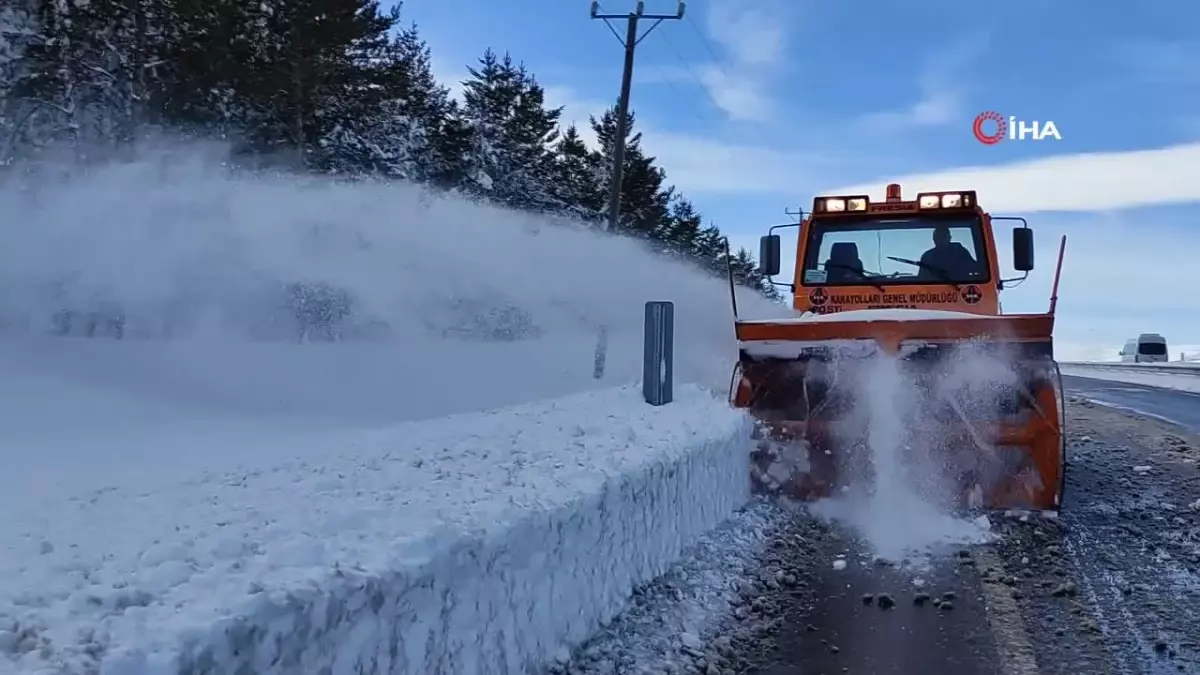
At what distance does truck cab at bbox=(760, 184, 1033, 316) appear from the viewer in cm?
817

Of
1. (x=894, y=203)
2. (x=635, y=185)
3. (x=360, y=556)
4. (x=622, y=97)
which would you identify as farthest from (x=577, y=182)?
(x=360, y=556)

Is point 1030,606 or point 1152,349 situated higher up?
point 1030,606

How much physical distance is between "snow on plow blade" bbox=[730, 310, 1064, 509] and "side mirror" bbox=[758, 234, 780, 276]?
148 centimetres

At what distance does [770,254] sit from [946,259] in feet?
5.07

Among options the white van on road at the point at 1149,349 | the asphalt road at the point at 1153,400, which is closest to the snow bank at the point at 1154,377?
the asphalt road at the point at 1153,400

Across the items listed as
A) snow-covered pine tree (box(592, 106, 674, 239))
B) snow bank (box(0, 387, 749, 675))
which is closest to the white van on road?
snow-covered pine tree (box(592, 106, 674, 239))

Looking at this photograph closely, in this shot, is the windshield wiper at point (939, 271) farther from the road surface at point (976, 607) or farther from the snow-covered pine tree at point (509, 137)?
the snow-covered pine tree at point (509, 137)

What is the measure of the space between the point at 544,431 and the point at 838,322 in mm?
2226

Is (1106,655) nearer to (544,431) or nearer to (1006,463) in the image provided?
(1006,463)

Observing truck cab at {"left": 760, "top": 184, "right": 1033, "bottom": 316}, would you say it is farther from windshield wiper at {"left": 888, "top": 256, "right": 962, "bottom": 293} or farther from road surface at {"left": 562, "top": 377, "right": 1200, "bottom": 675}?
road surface at {"left": 562, "top": 377, "right": 1200, "bottom": 675}

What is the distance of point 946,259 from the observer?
8344 mm

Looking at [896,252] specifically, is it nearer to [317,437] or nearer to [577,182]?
[317,437]

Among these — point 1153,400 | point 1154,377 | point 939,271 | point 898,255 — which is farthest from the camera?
point 1154,377

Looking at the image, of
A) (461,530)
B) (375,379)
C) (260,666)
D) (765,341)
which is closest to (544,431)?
(765,341)
